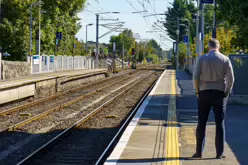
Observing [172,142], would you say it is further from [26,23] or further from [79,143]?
[26,23]

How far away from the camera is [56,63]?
53.0m

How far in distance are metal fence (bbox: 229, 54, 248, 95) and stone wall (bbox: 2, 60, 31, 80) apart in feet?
66.3

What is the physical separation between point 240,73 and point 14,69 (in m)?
23.4

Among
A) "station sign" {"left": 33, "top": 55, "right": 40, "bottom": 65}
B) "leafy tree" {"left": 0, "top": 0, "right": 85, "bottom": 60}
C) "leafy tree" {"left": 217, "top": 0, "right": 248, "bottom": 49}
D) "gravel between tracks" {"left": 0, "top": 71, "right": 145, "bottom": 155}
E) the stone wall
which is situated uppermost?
"leafy tree" {"left": 0, "top": 0, "right": 85, "bottom": 60}

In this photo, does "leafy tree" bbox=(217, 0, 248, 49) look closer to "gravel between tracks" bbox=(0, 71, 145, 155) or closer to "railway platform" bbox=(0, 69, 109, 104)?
"gravel between tracks" bbox=(0, 71, 145, 155)

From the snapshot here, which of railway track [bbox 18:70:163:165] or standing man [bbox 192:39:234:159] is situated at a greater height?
standing man [bbox 192:39:234:159]

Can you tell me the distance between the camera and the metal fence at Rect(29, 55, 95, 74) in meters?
44.7

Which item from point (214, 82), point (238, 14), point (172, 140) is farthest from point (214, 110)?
point (238, 14)

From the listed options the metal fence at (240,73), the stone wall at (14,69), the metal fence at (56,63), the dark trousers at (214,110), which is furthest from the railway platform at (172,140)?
the metal fence at (56,63)

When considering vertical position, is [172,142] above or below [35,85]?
below

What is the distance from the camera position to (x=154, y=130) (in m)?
10.7

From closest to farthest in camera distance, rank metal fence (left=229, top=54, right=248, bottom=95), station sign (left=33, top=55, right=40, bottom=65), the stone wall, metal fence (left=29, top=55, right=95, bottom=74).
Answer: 1. metal fence (left=229, top=54, right=248, bottom=95)
2. the stone wall
3. station sign (left=33, top=55, right=40, bottom=65)
4. metal fence (left=29, top=55, right=95, bottom=74)

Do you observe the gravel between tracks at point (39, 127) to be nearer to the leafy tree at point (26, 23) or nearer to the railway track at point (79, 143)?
the railway track at point (79, 143)

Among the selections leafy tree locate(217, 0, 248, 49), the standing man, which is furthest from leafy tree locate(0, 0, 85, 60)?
the standing man
